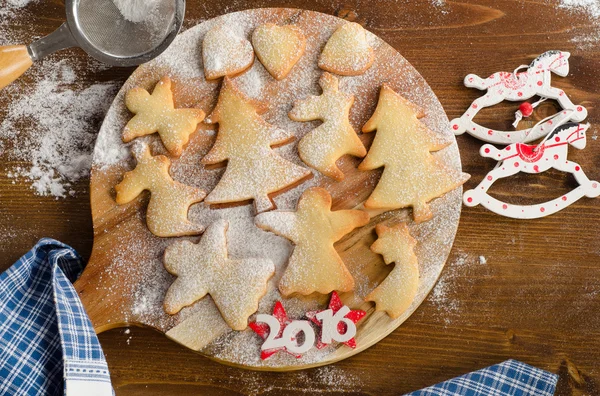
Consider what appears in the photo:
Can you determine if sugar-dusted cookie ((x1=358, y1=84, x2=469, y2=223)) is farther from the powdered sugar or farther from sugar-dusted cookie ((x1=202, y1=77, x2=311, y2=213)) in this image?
the powdered sugar

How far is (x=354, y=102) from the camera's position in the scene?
5.00 feet

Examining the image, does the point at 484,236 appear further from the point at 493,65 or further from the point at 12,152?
the point at 12,152

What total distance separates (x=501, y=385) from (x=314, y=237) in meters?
0.55

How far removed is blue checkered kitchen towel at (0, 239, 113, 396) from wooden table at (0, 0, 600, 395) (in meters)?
0.09

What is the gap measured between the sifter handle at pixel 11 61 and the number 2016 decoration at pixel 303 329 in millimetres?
740

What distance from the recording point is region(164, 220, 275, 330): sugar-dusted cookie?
141 centimetres

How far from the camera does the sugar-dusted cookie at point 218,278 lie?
4.61 ft

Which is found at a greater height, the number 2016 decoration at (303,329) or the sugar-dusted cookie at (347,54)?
the sugar-dusted cookie at (347,54)

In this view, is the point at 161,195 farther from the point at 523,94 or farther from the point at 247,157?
the point at 523,94

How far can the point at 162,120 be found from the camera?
1492 millimetres

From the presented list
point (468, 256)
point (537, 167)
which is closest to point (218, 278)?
point (468, 256)

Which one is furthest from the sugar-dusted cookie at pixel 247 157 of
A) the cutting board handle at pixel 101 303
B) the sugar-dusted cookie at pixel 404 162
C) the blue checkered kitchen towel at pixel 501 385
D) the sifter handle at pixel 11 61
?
the blue checkered kitchen towel at pixel 501 385

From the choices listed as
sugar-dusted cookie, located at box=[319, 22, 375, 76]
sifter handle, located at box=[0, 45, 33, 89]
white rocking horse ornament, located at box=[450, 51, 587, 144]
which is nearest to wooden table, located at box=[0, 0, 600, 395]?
white rocking horse ornament, located at box=[450, 51, 587, 144]

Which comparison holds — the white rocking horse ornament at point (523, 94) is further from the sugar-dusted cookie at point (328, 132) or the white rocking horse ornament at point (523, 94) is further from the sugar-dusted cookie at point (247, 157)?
the sugar-dusted cookie at point (247, 157)
